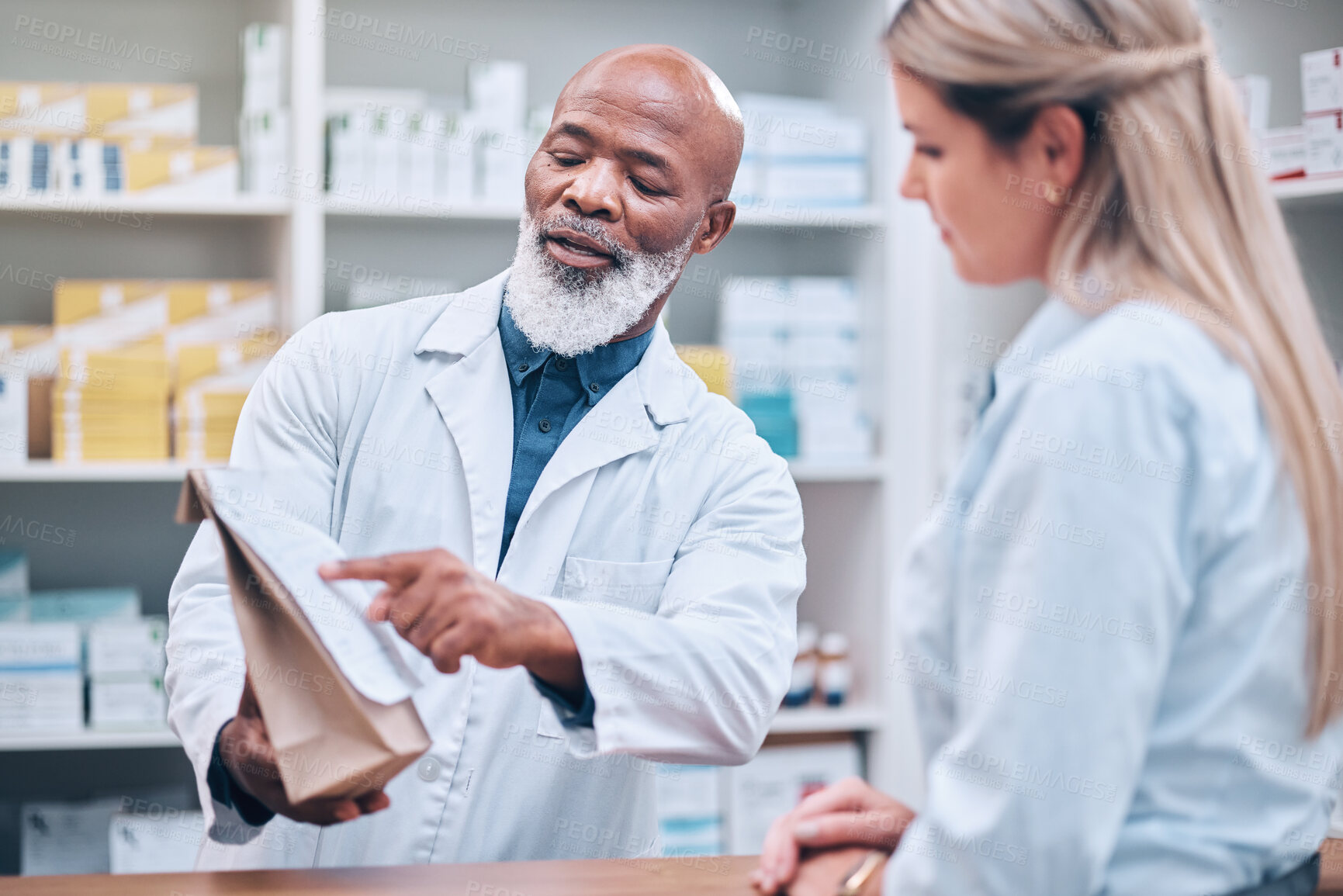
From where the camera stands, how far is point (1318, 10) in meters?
2.11

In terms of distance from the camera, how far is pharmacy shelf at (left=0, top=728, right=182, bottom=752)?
2.17 meters

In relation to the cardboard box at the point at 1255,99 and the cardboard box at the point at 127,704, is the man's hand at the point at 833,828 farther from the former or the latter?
the cardboard box at the point at 127,704

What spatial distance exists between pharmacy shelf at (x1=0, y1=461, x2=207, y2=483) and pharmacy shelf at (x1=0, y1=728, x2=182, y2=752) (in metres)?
0.48

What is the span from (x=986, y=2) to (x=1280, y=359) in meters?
0.29

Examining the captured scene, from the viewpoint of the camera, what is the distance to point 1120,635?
2.12 feet

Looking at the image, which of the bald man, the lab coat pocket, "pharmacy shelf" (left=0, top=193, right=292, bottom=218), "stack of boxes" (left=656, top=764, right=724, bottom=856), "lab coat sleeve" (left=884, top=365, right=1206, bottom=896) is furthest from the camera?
"stack of boxes" (left=656, top=764, right=724, bottom=856)

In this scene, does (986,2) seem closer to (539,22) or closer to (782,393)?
(782,393)

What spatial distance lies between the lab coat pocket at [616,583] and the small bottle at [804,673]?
120cm

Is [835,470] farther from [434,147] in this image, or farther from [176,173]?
[176,173]

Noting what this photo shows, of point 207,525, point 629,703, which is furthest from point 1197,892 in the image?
point 207,525

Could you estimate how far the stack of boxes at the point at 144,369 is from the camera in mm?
2193

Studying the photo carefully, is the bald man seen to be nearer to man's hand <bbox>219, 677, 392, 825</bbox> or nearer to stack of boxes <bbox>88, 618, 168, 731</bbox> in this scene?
man's hand <bbox>219, 677, 392, 825</bbox>

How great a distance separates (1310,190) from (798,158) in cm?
97

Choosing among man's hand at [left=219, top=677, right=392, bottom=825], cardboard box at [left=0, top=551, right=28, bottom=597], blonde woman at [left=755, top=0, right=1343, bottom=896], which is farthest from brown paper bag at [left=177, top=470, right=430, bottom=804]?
cardboard box at [left=0, top=551, right=28, bottom=597]
